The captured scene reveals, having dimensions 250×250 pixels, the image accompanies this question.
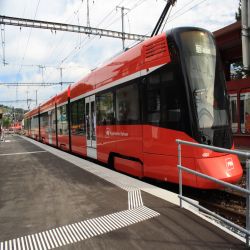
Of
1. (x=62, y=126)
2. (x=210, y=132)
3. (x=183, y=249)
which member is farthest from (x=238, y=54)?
(x=183, y=249)

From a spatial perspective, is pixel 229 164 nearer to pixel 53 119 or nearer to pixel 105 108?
pixel 105 108

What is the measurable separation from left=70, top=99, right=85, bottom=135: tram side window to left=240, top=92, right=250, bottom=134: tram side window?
7.59 meters

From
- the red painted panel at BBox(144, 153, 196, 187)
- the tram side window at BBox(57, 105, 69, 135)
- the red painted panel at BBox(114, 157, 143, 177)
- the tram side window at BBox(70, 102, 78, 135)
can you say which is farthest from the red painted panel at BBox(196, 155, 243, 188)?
the tram side window at BBox(57, 105, 69, 135)

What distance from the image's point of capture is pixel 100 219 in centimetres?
477

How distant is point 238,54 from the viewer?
20.1 meters

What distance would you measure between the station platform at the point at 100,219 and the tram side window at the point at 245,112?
1043cm

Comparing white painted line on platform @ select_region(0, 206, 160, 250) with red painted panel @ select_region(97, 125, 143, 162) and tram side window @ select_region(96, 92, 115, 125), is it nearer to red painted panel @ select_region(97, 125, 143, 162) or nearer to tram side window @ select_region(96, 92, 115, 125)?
red painted panel @ select_region(97, 125, 143, 162)

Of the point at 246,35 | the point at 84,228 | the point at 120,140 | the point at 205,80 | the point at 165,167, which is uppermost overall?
the point at 246,35

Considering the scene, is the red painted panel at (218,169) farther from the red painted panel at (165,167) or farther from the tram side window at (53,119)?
the tram side window at (53,119)

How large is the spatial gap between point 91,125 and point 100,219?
7162mm

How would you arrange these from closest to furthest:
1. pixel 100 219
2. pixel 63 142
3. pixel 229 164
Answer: pixel 100 219 < pixel 229 164 < pixel 63 142

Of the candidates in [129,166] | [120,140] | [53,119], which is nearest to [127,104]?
[120,140]

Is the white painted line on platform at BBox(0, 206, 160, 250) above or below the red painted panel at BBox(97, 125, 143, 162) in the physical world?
below

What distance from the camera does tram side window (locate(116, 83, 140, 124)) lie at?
829cm
